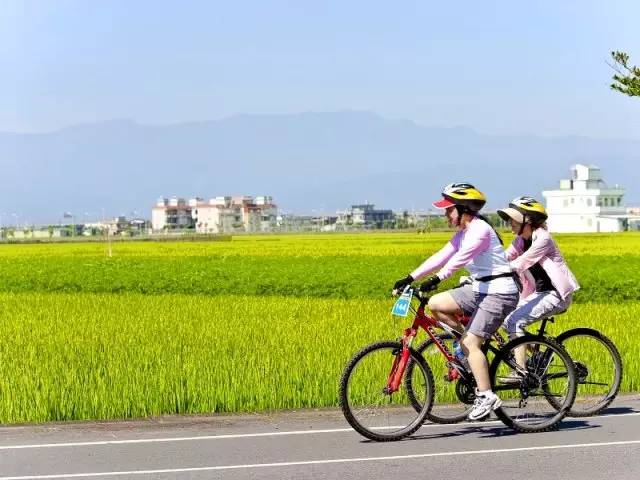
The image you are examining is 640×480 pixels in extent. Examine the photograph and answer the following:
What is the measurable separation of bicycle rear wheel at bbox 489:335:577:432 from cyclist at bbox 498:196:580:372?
0.30 meters

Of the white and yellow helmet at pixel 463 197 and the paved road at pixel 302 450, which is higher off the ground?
the white and yellow helmet at pixel 463 197


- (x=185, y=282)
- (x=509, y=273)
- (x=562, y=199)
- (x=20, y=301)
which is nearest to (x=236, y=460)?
(x=509, y=273)

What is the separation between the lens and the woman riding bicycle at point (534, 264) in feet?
31.7

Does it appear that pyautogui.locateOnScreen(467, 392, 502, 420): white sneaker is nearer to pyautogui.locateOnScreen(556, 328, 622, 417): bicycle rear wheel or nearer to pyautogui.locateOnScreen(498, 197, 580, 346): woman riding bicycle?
pyautogui.locateOnScreen(498, 197, 580, 346): woman riding bicycle

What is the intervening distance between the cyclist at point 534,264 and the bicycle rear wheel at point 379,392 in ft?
3.64

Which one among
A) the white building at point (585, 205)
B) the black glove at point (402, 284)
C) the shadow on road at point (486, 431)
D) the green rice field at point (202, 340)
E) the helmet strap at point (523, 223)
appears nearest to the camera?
the black glove at point (402, 284)

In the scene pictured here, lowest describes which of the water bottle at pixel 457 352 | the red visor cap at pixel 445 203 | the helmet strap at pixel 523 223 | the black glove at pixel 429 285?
the water bottle at pixel 457 352

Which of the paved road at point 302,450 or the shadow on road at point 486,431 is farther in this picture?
the shadow on road at point 486,431

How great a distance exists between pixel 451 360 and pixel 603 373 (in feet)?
6.12

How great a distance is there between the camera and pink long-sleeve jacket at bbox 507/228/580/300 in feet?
31.6

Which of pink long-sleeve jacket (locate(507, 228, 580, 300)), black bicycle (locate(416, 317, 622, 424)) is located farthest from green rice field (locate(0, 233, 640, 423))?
pink long-sleeve jacket (locate(507, 228, 580, 300))

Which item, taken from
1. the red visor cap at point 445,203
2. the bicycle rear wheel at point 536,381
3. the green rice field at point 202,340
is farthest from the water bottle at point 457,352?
the green rice field at point 202,340

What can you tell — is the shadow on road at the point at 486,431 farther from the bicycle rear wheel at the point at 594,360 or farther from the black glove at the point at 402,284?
the black glove at the point at 402,284

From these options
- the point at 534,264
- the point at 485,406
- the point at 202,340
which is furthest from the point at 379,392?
the point at 202,340
